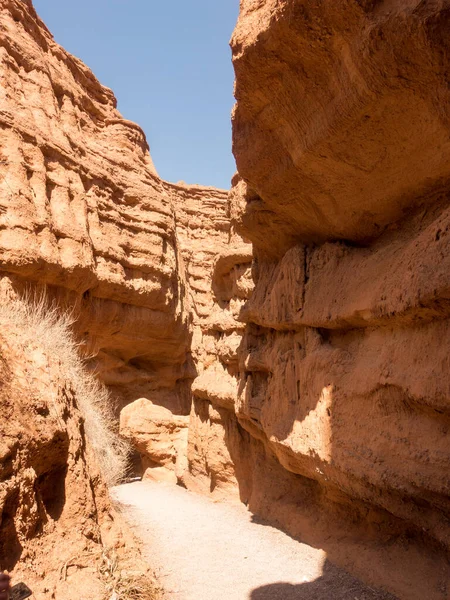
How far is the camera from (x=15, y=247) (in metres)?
8.11

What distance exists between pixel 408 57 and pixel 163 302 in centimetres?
969

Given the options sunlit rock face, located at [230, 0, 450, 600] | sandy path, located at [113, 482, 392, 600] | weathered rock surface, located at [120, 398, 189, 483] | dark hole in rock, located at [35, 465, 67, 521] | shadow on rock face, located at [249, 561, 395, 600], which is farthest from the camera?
weathered rock surface, located at [120, 398, 189, 483]

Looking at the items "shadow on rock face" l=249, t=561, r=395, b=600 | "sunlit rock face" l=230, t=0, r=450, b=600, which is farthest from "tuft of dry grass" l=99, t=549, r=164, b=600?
"sunlit rock face" l=230, t=0, r=450, b=600

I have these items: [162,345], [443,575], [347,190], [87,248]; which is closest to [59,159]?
[87,248]

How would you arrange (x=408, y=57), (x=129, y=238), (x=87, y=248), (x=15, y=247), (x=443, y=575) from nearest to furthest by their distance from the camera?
(x=408, y=57) → (x=443, y=575) → (x=15, y=247) → (x=87, y=248) → (x=129, y=238)

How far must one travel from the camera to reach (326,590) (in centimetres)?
398

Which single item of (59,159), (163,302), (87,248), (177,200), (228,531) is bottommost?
(228,531)

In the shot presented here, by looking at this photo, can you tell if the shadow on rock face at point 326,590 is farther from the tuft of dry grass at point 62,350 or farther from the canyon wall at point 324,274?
the tuft of dry grass at point 62,350

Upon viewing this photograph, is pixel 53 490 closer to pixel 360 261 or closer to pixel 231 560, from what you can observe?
pixel 231 560

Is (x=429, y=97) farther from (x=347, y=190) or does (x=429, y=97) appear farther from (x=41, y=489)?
(x=41, y=489)

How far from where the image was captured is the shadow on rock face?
12.3ft

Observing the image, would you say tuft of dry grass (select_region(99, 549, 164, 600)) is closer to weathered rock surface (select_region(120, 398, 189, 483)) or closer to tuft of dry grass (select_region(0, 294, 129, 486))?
tuft of dry grass (select_region(0, 294, 129, 486))

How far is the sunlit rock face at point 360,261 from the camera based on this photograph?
3137 mm

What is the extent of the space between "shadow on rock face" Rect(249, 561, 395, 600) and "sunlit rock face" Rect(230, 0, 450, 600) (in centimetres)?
12
